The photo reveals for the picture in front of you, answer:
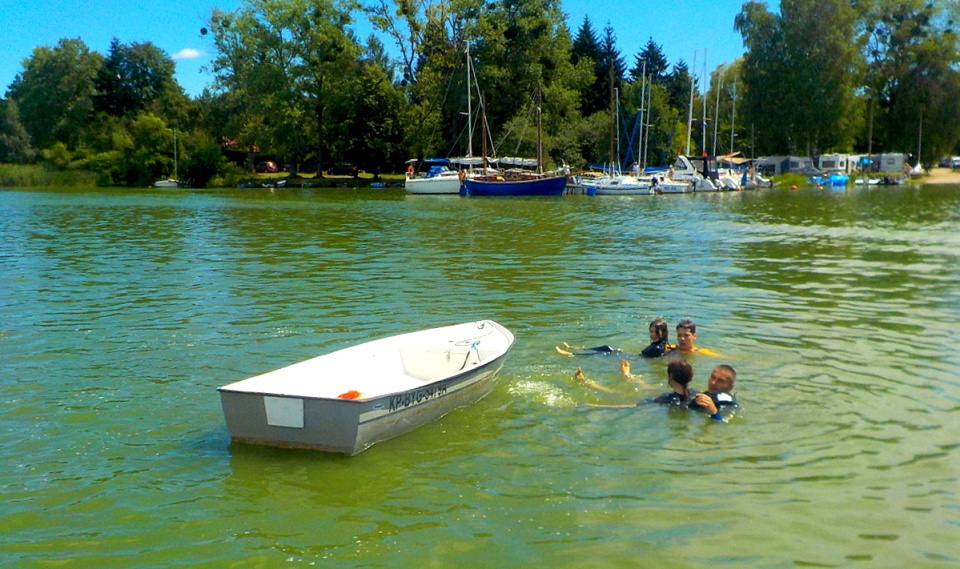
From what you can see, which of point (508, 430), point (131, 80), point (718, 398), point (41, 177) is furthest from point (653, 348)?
point (131, 80)

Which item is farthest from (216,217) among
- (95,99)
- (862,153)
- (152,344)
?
(862,153)

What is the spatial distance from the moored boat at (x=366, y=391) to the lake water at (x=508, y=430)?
219 mm

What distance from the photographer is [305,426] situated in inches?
337

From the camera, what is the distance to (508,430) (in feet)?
31.9

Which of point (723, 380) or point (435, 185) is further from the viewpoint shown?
point (435, 185)

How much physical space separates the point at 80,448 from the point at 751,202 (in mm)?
52031

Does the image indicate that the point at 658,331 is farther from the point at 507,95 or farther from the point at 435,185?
the point at 507,95

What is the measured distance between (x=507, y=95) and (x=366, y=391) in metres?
77.2

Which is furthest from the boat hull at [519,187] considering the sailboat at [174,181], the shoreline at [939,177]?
the shoreline at [939,177]

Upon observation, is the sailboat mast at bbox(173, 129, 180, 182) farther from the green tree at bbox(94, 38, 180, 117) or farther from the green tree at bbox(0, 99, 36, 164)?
the green tree at bbox(0, 99, 36, 164)

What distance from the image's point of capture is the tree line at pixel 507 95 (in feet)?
270

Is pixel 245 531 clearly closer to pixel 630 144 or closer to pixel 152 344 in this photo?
pixel 152 344

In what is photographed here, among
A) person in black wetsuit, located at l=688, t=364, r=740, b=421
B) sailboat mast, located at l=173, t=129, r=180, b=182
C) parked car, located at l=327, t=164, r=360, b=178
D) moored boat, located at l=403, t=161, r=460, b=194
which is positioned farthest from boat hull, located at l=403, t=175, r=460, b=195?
person in black wetsuit, located at l=688, t=364, r=740, b=421

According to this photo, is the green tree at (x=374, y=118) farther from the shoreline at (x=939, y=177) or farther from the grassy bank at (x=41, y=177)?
the shoreline at (x=939, y=177)
